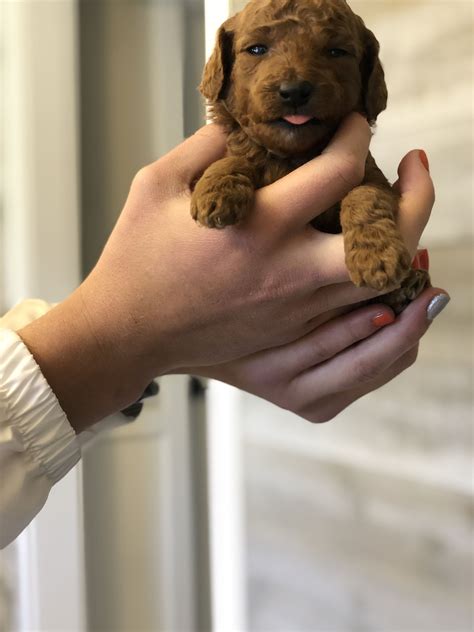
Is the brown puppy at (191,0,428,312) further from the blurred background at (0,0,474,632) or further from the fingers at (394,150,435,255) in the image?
the blurred background at (0,0,474,632)

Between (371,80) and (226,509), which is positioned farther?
(226,509)

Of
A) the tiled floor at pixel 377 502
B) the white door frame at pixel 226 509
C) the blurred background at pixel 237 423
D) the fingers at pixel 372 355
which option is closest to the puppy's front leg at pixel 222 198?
the fingers at pixel 372 355

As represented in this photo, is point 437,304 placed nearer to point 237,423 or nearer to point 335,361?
point 335,361

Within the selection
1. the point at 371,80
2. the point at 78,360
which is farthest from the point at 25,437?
the point at 371,80

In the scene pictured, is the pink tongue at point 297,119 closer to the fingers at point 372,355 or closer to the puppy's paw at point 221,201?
the puppy's paw at point 221,201

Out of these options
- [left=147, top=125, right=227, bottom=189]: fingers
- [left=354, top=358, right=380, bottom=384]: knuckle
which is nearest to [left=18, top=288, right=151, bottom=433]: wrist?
[left=147, top=125, right=227, bottom=189]: fingers

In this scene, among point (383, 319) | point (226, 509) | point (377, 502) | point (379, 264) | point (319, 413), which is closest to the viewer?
point (379, 264)

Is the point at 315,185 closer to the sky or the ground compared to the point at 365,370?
closer to the sky
